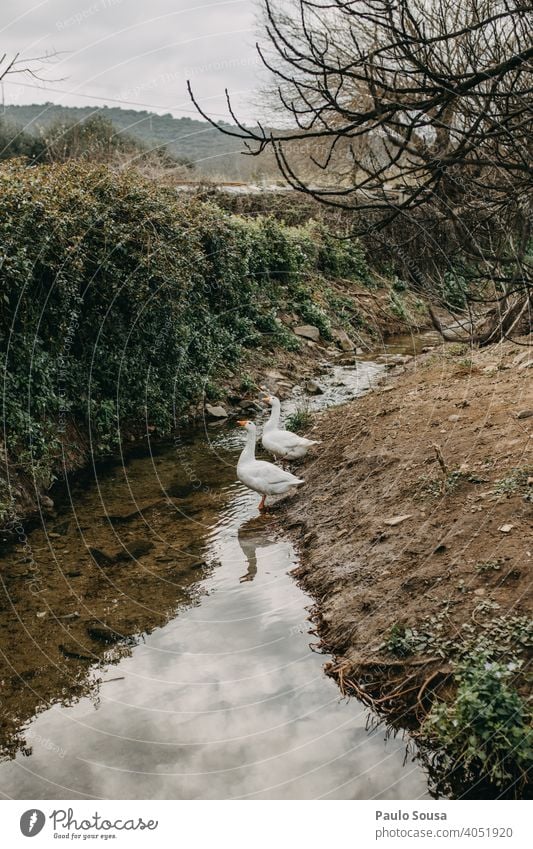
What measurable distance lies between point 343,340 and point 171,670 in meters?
16.2

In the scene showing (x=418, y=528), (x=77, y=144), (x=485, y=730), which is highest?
(x=77, y=144)

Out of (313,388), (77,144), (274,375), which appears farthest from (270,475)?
(77,144)

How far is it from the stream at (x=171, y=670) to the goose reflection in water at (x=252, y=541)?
0.09 feet

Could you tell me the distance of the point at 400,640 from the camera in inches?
219

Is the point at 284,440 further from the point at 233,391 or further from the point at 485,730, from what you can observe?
the point at 485,730

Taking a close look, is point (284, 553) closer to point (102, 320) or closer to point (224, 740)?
point (224, 740)

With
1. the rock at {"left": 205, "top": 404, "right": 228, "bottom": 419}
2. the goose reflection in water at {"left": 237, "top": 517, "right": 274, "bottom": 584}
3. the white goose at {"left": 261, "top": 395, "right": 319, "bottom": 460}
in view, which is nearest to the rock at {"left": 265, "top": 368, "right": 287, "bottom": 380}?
the rock at {"left": 205, "top": 404, "right": 228, "bottom": 419}

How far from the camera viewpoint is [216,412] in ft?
49.0

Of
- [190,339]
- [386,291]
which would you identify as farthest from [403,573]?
[386,291]

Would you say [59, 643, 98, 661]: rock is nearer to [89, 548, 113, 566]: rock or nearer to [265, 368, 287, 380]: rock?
[89, 548, 113, 566]: rock

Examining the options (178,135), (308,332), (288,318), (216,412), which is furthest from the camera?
(178,135)

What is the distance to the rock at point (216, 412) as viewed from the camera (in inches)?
A: 587

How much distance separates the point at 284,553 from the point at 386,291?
61.3 feet

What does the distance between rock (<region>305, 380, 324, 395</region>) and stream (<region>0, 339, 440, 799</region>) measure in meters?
6.43
